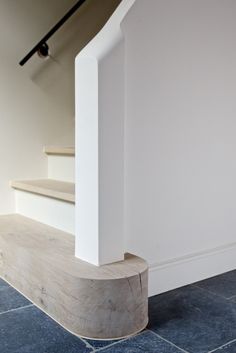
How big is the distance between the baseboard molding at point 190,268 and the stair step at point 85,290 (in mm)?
276

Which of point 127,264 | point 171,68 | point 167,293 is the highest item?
point 171,68

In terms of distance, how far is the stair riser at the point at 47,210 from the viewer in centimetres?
195

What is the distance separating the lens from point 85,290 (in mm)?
1392

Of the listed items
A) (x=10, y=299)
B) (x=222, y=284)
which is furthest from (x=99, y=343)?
(x=222, y=284)

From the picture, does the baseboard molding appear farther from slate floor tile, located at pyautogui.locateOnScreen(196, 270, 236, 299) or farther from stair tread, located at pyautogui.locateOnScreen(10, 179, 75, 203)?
stair tread, located at pyautogui.locateOnScreen(10, 179, 75, 203)

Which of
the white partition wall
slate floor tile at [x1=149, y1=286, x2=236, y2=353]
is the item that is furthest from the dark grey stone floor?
the white partition wall

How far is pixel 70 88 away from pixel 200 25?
0.98 metres

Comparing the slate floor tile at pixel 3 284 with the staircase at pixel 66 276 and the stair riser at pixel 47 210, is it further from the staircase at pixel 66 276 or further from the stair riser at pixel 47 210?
the stair riser at pixel 47 210

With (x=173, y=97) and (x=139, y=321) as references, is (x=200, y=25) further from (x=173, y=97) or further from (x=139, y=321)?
(x=139, y=321)

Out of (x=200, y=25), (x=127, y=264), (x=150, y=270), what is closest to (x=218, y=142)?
(x=200, y=25)

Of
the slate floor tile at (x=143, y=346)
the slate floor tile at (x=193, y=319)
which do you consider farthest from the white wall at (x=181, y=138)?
the slate floor tile at (x=143, y=346)

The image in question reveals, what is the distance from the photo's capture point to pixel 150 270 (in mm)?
1816

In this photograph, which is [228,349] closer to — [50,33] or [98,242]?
[98,242]

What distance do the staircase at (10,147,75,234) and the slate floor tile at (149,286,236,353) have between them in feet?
1.81
